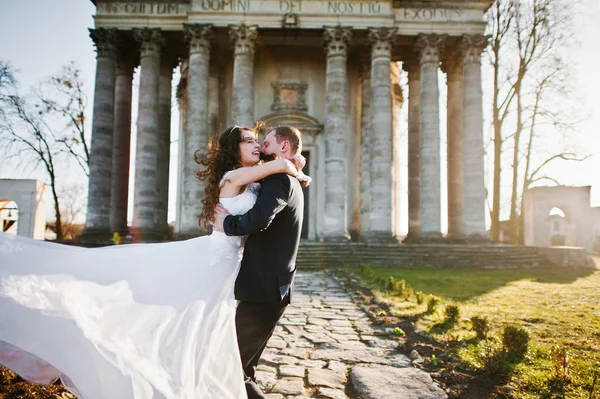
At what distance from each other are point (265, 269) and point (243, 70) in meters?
17.0

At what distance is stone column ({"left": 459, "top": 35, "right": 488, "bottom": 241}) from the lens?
18.7 metres

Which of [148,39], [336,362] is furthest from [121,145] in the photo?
[336,362]

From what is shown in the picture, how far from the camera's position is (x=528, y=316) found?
6781mm

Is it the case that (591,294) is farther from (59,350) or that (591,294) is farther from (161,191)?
(161,191)

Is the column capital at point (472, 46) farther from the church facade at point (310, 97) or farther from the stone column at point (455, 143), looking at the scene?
the stone column at point (455, 143)

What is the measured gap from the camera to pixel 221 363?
2656mm

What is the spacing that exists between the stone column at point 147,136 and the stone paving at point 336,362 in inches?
526

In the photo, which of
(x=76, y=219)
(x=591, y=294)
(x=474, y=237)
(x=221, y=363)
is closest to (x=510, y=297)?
(x=591, y=294)

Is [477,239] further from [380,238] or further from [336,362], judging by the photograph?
[336,362]

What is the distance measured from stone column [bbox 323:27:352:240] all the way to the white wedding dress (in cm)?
1498

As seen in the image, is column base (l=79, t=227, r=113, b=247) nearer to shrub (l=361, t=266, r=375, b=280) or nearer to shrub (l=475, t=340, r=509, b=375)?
shrub (l=361, t=266, r=375, b=280)

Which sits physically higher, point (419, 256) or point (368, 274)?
point (419, 256)

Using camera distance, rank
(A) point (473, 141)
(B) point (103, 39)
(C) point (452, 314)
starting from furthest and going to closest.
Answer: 1. (B) point (103, 39)
2. (A) point (473, 141)
3. (C) point (452, 314)

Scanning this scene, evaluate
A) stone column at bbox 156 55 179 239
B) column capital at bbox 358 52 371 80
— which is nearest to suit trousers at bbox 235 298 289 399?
stone column at bbox 156 55 179 239
